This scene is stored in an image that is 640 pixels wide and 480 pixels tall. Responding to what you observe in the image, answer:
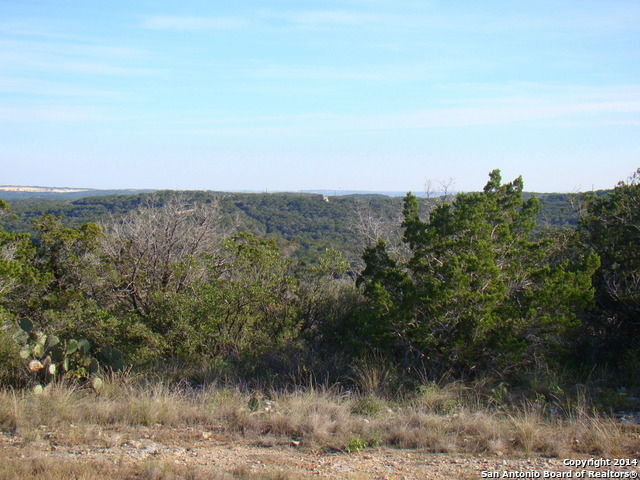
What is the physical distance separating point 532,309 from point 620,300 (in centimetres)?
203

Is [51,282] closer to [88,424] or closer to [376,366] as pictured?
[88,424]

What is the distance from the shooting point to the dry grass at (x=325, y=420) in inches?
191

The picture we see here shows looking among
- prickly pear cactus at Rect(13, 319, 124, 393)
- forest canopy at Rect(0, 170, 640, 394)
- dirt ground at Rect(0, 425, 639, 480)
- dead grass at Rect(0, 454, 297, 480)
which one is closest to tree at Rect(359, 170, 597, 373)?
forest canopy at Rect(0, 170, 640, 394)

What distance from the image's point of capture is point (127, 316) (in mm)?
8836

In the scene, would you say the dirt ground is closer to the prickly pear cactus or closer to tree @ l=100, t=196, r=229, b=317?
the prickly pear cactus

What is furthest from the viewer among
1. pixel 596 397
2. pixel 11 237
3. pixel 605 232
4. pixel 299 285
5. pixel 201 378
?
pixel 11 237

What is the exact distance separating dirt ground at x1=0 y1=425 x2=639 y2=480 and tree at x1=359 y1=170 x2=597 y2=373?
2561 mm

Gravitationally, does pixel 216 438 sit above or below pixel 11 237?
below

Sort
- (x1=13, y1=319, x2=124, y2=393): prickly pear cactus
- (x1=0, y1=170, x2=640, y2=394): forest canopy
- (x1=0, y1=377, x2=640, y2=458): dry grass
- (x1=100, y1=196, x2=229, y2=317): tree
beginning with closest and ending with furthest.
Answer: (x1=0, y1=377, x2=640, y2=458): dry grass, (x1=13, y1=319, x2=124, y2=393): prickly pear cactus, (x1=0, y1=170, x2=640, y2=394): forest canopy, (x1=100, y1=196, x2=229, y2=317): tree

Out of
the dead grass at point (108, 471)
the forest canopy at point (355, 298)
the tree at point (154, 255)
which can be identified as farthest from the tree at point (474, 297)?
the tree at point (154, 255)

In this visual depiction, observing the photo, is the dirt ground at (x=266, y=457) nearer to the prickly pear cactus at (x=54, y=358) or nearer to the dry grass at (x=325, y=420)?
the dry grass at (x=325, y=420)

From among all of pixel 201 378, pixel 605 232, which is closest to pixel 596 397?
pixel 605 232

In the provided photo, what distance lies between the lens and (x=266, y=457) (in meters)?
4.61

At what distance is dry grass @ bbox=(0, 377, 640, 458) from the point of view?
4848 millimetres
